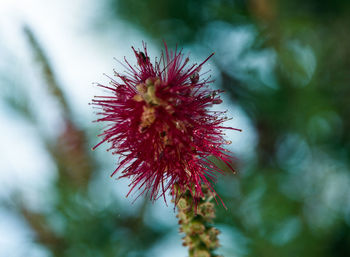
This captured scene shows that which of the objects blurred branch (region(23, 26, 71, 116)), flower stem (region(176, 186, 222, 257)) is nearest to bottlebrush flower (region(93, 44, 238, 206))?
flower stem (region(176, 186, 222, 257))

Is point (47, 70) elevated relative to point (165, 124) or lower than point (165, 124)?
elevated

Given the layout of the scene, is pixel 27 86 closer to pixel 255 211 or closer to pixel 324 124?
pixel 255 211

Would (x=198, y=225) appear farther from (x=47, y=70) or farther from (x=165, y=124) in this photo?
(x=47, y=70)

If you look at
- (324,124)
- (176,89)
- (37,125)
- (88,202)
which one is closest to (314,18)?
(324,124)

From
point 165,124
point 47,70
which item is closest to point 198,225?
point 165,124

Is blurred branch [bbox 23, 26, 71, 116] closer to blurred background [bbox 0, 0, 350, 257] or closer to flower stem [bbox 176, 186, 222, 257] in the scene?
blurred background [bbox 0, 0, 350, 257]
